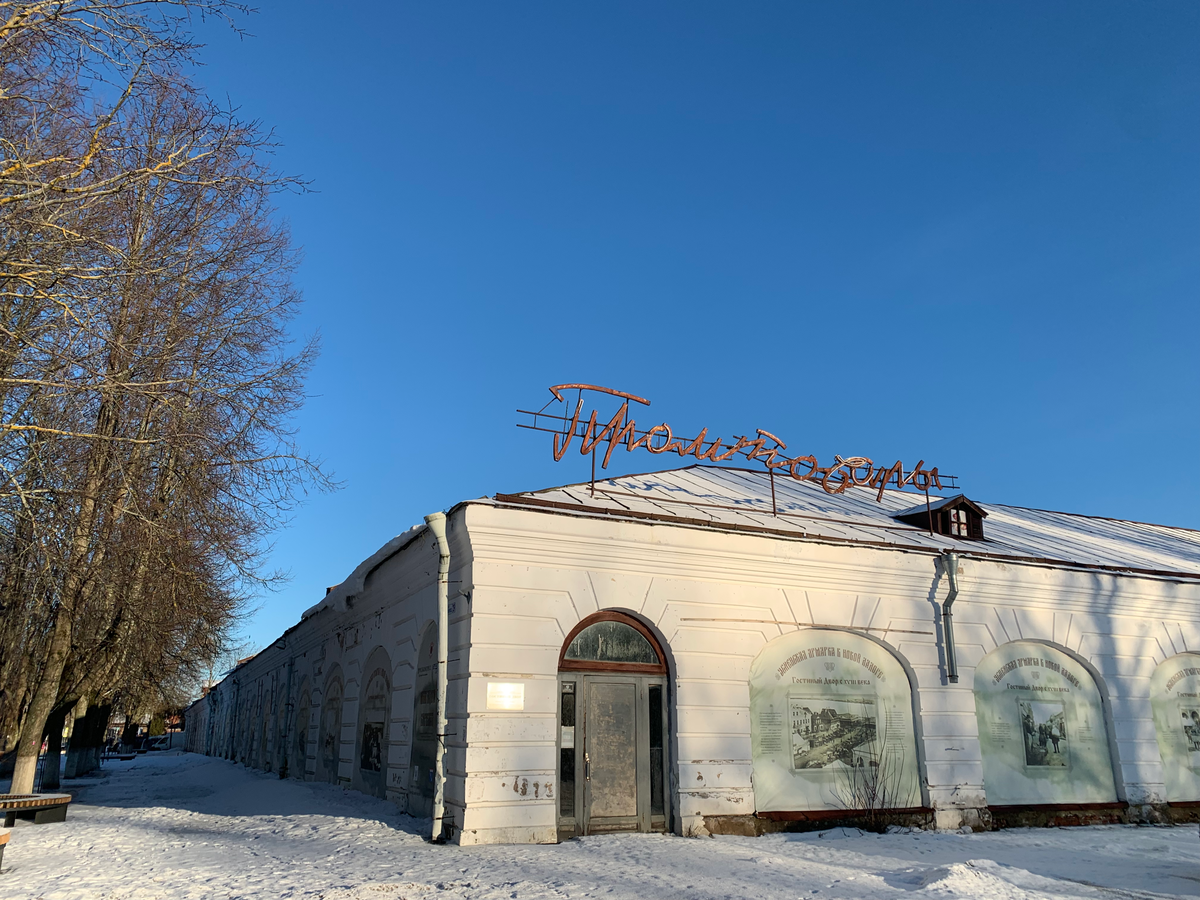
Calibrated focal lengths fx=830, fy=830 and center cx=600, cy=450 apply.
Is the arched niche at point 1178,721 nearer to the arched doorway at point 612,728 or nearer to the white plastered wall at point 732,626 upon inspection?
the white plastered wall at point 732,626

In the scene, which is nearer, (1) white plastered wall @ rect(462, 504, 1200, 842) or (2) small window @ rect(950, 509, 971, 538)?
(1) white plastered wall @ rect(462, 504, 1200, 842)

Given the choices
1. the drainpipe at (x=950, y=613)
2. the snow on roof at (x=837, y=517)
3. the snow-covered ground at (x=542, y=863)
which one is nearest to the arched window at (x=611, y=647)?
the snow on roof at (x=837, y=517)

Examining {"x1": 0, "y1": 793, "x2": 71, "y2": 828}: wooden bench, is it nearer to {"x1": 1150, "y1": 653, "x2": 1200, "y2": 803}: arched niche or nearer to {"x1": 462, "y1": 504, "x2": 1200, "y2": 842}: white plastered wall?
{"x1": 462, "y1": 504, "x2": 1200, "y2": 842}: white plastered wall

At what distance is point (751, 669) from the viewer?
12.7m

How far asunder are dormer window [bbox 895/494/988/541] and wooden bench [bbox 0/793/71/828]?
50.7 ft

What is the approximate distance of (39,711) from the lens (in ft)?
46.3

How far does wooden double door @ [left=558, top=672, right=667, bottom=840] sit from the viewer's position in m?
11.1

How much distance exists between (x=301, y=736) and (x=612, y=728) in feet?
41.9

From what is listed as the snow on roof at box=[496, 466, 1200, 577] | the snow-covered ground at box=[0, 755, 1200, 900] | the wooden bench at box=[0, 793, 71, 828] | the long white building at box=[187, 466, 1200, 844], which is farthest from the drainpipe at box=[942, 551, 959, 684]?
the wooden bench at box=[0, 793, 71, 828]

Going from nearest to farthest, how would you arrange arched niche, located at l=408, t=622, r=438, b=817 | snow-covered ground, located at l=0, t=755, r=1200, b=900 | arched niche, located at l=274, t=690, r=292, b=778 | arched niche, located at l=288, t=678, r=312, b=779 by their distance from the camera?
snow-covered ground, located at l=0, t=755, r=1200, b=900 < arched niche, located at l=408, t=622, r=438, b=817 < arched niche, located at l=288, t=678, r=312, b=779 < arched niche, located at l=274, t=690, r=292, b=778

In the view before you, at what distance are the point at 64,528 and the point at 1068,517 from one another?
77.7 feet

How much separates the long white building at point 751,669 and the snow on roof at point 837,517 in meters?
0.11

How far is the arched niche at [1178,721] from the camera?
15203 mm

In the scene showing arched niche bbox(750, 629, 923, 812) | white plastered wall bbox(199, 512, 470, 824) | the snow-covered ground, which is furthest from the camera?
arched niche bbox(750, 629, 923, 812)
